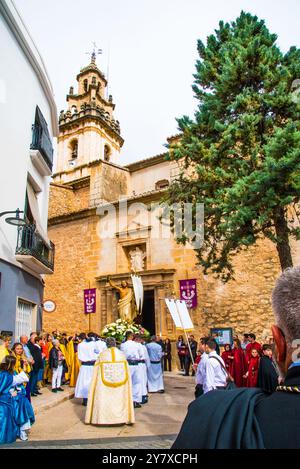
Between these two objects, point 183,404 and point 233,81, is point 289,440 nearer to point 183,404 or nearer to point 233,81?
point 183,404

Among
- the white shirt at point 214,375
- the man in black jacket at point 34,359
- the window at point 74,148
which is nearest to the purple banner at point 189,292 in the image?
the man in black jacket at point 34,359

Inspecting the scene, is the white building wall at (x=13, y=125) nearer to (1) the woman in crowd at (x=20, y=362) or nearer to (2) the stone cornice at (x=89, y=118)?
(1) the woman in crowd at (x=20, y=362)

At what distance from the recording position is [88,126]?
117 feet

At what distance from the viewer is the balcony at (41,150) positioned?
11.9 metres

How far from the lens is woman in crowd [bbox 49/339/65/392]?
10.9 m

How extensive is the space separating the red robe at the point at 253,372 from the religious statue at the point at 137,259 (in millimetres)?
11484

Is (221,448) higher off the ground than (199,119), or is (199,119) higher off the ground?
(199,119)

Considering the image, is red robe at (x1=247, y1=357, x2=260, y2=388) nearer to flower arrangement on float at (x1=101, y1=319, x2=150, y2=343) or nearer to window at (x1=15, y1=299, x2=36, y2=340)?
flower arrangement on float at (x1=101, y1=319, x2=150, y2=343)

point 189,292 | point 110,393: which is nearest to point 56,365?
point 110,393

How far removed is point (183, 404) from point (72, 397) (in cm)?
343

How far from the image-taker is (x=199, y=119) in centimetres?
1132

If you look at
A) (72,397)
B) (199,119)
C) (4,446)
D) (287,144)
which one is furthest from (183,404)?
(199,119)

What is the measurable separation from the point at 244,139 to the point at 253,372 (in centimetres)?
616

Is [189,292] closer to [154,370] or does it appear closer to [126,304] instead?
[126,304]
